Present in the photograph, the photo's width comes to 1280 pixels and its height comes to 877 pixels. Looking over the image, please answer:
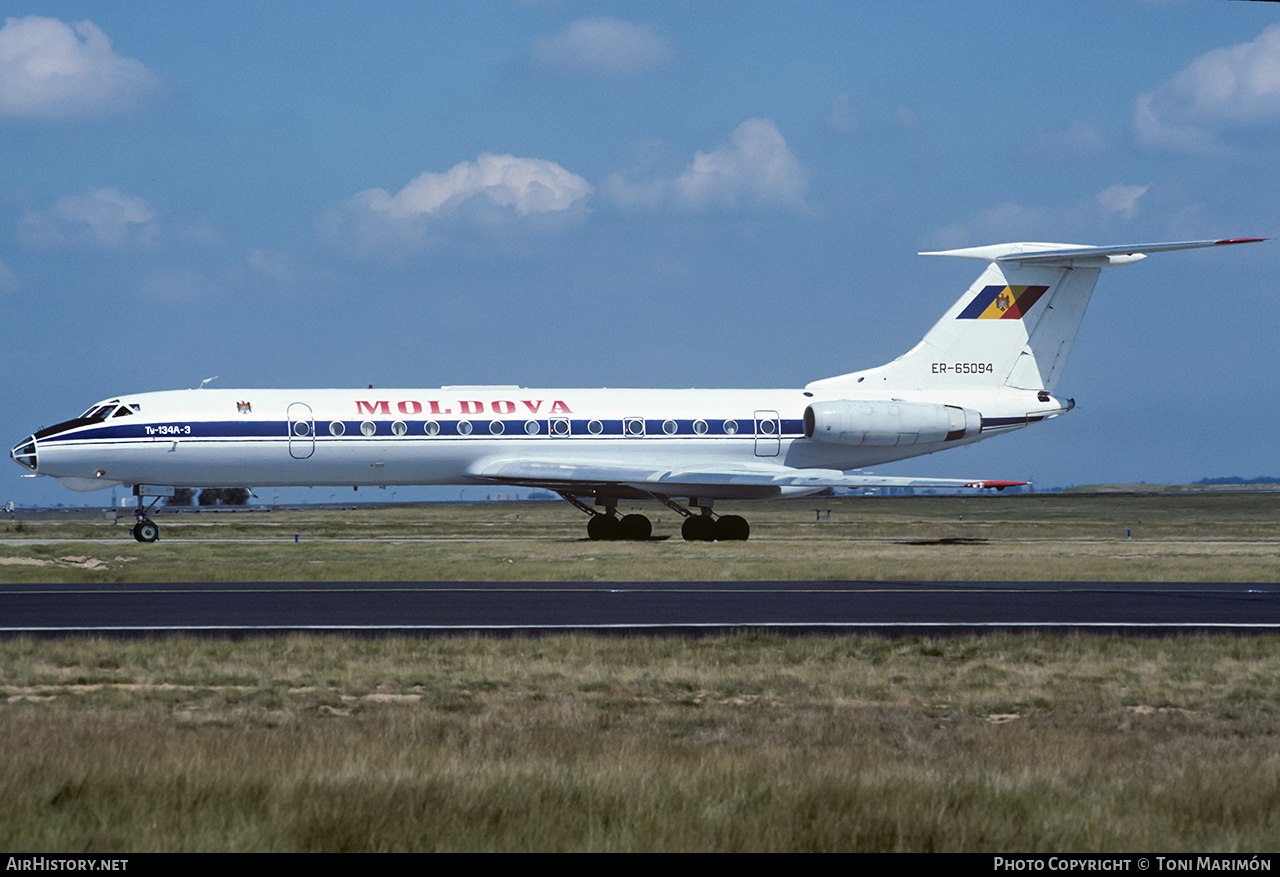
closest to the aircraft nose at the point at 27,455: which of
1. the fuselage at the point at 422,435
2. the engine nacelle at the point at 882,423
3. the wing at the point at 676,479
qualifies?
the fuselage at the point at 422,435

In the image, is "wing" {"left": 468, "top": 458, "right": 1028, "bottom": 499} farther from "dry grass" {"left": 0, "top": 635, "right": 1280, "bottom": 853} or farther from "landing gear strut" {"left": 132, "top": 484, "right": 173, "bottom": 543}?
"dry grass" {"left": 0, "top": 635, "right": 1280, "bottom": 853}

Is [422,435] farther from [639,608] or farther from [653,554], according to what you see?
[639,608]

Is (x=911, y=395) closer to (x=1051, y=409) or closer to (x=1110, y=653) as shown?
(x=1051, y=409)

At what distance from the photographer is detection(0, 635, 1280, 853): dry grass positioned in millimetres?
7449

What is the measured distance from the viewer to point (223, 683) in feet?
42.5

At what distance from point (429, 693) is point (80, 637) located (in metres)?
6.01

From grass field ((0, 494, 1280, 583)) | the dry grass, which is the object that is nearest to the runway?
the dry grass

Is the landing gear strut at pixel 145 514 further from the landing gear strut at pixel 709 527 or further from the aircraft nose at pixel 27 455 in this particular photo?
the landing gear strut at pixel 709 527

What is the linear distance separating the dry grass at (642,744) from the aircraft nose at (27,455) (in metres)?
22.4

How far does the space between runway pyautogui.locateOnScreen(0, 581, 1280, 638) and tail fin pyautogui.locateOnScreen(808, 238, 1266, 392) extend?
54.1 ft
